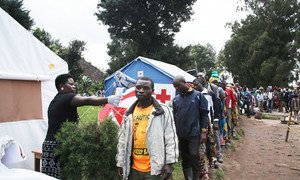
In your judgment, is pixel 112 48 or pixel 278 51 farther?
pixel 112 48

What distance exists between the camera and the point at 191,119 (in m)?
5.07

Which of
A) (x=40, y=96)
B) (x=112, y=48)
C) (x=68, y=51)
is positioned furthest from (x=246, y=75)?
(x=40, y=96)

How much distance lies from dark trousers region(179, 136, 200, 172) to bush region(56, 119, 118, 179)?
5.47 feet

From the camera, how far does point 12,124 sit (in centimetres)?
526

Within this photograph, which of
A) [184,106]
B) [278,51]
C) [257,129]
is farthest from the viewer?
[278,51]

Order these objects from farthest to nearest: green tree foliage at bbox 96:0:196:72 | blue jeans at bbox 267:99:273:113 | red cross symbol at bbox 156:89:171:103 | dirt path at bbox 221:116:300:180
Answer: green tree foliage at bbox 96:0:196:72 → blue jeans at bbox 267:99:273:113 → red cross symbol at bbox 156:89:171:103 → dirt path at bbox 221:116:300:180

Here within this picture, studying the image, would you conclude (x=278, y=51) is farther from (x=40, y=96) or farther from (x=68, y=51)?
(x=40, y=96)

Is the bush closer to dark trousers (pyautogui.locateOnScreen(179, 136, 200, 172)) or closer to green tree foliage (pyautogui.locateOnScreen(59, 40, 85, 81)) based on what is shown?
dark trousers (pyautogui.locateOnScreen(179, 136, 200, 172))

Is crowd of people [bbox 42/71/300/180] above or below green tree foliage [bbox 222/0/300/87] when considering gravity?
below

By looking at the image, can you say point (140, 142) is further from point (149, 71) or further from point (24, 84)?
point (149, 71)

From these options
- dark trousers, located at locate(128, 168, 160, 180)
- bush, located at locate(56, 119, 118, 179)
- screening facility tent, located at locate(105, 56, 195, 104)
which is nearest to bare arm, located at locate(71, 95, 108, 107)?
bush, located at locate(56, 119, 118, 179)

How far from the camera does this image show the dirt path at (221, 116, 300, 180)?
736 cm

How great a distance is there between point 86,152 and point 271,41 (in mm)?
32995

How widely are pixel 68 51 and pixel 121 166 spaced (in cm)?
2364
